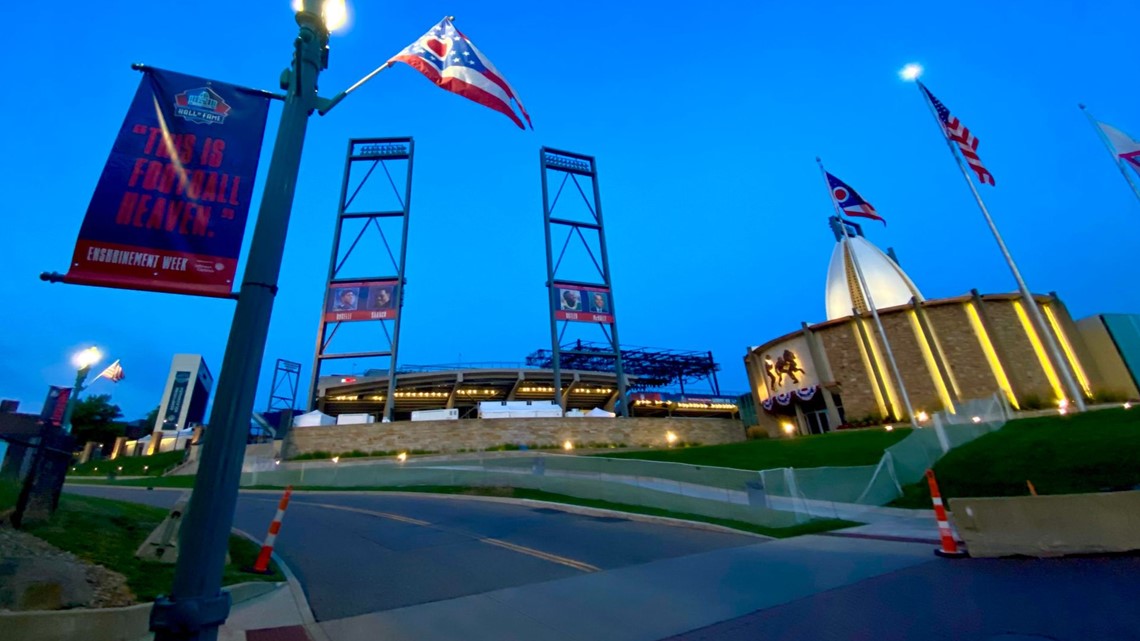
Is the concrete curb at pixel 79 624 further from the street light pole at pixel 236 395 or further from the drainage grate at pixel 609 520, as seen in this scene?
the drainage grate at pixel 609 520

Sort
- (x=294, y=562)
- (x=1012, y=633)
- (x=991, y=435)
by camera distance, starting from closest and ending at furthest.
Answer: (x=1012, y=633) → (x=294, y=562) → (x=991, y=435)

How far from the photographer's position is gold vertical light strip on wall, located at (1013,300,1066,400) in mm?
37156

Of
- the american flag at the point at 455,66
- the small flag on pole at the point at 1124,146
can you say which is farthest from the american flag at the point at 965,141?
the american flag at the point at 455,66

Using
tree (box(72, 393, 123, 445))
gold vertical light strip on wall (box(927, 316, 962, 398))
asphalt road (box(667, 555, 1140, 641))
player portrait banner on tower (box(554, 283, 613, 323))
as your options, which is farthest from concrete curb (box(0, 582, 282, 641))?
tree (box(72, 393, 123, 445))

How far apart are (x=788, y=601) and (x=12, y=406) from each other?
268 feet

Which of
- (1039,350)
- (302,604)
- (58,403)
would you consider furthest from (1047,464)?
(58,403)

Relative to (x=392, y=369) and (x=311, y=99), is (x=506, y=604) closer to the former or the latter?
(x=311, y=99)

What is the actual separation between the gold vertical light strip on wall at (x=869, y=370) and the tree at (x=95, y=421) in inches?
3494

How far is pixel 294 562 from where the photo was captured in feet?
26.9

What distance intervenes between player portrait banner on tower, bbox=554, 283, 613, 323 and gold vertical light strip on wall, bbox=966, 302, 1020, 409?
93.4 feet

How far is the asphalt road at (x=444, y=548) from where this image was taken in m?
6.60

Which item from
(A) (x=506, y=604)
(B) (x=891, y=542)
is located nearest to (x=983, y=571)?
(B) (x=891, y=542)

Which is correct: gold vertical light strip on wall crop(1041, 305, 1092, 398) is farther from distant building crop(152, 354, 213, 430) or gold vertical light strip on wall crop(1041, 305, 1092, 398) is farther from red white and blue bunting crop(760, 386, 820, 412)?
distant building crop(152, 354, 213, 430)

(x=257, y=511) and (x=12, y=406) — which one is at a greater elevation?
(x=12, y=406)
